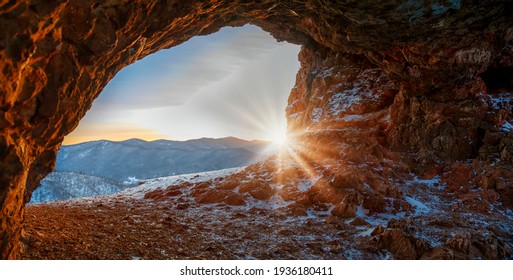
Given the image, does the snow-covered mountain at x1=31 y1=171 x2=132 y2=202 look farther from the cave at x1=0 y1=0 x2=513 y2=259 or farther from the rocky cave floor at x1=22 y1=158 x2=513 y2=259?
the cave at x1=0 y1=0 x2=513 y2=259

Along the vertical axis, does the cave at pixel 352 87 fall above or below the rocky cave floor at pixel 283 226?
above

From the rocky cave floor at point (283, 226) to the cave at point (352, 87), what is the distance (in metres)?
0.16

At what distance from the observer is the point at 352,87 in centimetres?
2236

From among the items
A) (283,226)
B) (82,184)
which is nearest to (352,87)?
(283,226)

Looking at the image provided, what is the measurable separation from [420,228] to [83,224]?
36.9ft

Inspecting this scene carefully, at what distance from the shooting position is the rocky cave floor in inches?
291

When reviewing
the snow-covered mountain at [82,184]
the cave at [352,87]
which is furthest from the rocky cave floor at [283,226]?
the snow-covered mountain at [82,184]

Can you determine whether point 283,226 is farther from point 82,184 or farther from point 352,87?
point 82,184

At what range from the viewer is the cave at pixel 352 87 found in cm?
515

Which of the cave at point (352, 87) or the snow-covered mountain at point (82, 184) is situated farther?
the snow-covered mountain at point (82, 184)

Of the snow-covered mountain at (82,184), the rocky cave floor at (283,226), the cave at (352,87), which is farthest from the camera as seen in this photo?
the snow-covered mountain at (82,184)

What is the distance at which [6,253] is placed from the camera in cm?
503

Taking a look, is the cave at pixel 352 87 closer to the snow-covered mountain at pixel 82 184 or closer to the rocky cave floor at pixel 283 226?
the rocky cave floor at pixel 283 226

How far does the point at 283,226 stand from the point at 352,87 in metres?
15.6
